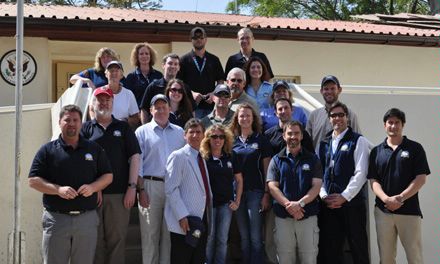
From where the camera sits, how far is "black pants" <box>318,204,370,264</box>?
6438mm

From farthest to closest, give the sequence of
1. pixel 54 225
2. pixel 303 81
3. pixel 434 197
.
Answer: pixel 303 81, pixel 434 197, pixel 54 225

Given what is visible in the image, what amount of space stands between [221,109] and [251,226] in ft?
4.89

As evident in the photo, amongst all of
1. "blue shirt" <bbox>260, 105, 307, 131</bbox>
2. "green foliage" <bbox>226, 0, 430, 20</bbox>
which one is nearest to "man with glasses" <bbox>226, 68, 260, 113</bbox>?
"blue shirt" <bbox>260, 105, 307, 131</bbox>

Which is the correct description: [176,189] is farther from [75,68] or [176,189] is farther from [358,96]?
[75,68]

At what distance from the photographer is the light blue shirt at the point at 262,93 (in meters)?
7.64

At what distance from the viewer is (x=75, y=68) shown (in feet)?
39.1

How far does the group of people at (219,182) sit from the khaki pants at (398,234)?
11mm

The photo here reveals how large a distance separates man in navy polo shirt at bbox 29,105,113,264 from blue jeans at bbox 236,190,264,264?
→ 1.68m

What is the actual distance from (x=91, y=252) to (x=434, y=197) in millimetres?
5247

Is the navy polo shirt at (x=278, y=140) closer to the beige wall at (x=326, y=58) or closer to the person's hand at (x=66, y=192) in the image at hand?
the person's hand at (x=66, y=192)

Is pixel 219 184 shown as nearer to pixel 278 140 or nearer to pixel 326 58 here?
pixel 278 140

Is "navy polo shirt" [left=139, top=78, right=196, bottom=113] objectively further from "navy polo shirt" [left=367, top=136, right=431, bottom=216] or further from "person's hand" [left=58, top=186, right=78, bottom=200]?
"navy polo shirt" [left=367, top=136, right=431, bottom=216]

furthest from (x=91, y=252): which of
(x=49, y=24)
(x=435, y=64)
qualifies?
(x=435, y=64)

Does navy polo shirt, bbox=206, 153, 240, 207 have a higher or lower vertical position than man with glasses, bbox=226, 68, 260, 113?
lower
